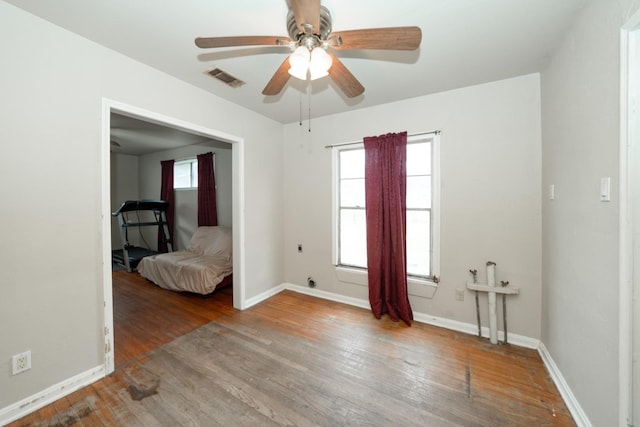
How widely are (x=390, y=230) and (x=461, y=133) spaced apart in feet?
4.16

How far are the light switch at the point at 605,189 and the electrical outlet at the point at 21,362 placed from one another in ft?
11.7

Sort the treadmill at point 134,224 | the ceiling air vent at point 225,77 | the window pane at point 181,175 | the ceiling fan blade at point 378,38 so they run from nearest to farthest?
the ceiling fan blade at point 378,38 < the ceiling air vent at point 225,77 < the treadmill at point 134,224 < the window pane at point 181,175

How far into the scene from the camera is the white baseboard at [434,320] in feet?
7.42

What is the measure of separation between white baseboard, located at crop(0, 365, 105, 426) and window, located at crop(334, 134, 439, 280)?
8.39ft

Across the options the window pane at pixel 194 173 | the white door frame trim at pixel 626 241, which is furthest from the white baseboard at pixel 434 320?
the window pane at pixel 194 173

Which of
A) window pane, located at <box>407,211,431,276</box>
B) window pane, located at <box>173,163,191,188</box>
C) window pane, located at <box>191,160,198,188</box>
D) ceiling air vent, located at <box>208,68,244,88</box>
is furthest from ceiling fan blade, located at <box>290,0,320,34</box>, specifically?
window pane, located at <box>173,163,191,188</box>

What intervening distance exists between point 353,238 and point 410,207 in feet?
2.84

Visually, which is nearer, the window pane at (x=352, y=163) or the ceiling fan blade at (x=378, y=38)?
the ceiling fan blade at (x=378, y=38)

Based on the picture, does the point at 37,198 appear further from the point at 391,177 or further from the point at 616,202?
the point at 616,202

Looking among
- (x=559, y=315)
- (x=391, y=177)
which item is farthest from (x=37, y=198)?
(x=559, y=315)

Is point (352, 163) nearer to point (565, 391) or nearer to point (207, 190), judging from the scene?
point (565, 391)

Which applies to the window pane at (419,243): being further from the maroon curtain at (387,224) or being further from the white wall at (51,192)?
the white wall at (51,192)

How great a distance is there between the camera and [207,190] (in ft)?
15.2

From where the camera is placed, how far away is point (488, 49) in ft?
6.09
